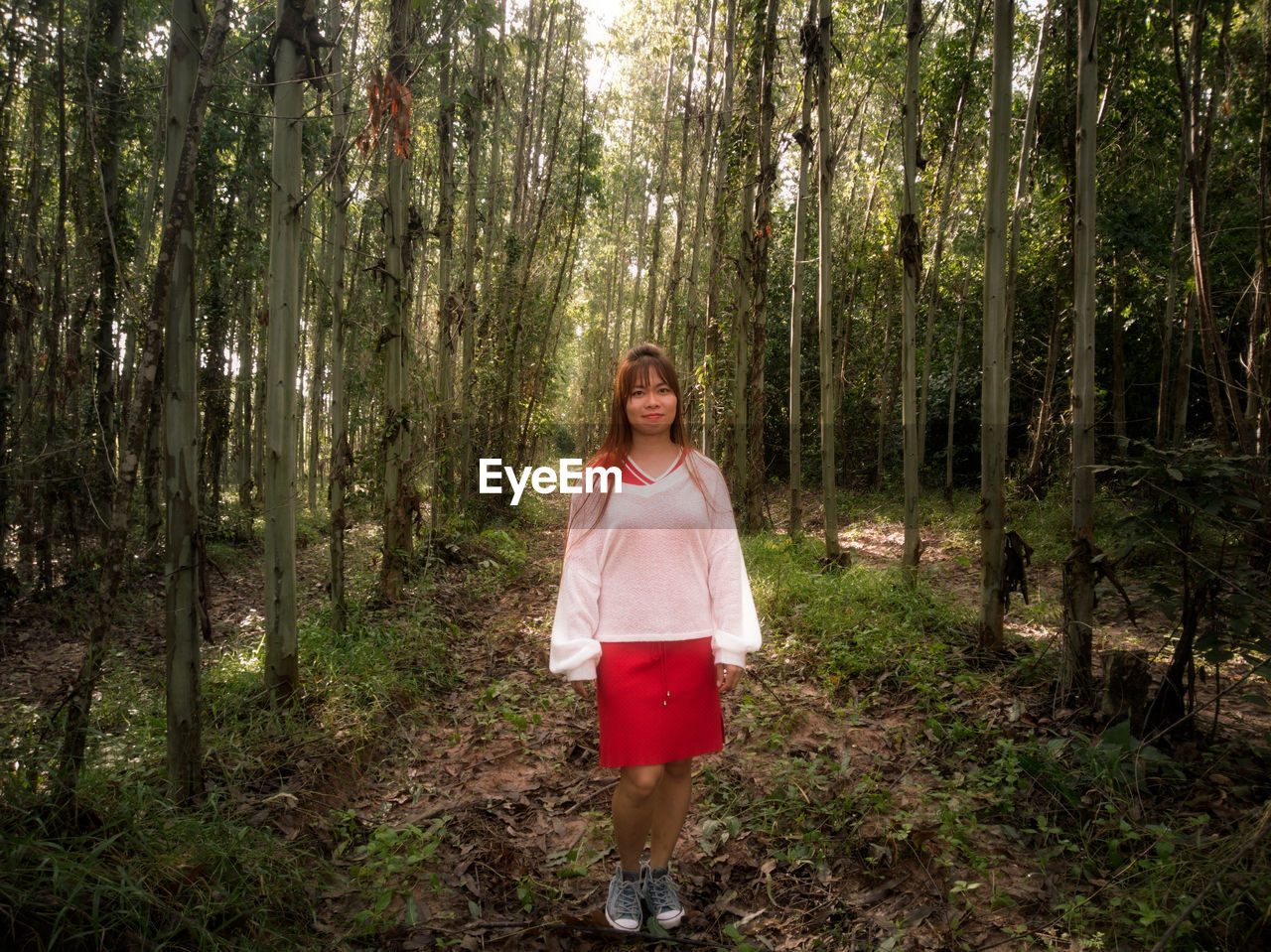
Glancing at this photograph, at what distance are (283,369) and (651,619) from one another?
2585 millimetres

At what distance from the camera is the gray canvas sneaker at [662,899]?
243 cm

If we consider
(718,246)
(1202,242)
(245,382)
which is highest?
(718,246)

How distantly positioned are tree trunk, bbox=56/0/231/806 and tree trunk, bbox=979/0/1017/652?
4150 mm

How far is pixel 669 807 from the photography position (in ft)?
7.90

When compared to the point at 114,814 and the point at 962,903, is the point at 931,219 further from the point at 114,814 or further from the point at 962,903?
the point at 114,814

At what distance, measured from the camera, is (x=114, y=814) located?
2.15m

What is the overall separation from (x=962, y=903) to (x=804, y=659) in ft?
8.43

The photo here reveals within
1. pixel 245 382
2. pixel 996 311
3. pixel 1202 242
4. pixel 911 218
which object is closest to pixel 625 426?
pixel 996 311

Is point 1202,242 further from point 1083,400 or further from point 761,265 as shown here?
point 761,265

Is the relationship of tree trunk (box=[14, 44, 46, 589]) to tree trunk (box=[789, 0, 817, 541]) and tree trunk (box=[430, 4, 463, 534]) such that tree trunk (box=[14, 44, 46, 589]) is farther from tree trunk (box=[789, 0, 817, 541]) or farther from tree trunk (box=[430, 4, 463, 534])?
tree trunk (box=[789, 0, 817, 541])

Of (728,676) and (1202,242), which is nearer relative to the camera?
(728,676)

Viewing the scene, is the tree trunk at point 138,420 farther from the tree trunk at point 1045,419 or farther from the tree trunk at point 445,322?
the tree trunk at point 1045,419

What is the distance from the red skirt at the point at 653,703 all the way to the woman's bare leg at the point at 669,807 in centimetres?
13

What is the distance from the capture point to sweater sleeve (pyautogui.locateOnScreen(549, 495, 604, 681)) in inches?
85.9
